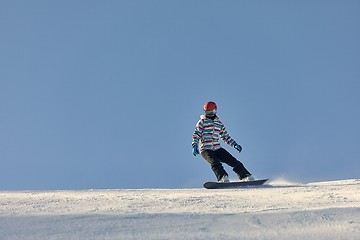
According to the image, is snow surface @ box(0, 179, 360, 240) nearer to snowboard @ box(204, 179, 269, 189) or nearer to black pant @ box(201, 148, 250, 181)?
snowboard @ box(204, 179, 269, 189)

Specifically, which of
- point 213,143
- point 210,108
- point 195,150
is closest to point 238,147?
point 213,143

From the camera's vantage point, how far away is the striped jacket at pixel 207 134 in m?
9.30

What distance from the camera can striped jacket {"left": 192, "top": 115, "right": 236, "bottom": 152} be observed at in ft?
30.5

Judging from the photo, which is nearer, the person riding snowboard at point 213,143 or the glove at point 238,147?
the person riding snowboard at point 213,143

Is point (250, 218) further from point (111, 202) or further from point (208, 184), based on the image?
point (208, 184)

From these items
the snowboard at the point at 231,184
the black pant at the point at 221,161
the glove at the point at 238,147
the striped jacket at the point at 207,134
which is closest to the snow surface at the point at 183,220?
the snowboard at the point at 231,184

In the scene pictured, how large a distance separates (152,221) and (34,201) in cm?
193

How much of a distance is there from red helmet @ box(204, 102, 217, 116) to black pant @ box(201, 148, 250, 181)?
28.6 inches

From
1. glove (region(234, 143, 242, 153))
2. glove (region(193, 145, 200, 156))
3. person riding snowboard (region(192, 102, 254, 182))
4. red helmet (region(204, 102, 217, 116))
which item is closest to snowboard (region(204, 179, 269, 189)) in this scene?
person riding snowboard (region(192, 102, 254, 182))

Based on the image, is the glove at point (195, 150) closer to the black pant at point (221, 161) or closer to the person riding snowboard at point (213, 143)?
the person riding snowboard at point (213, 143)

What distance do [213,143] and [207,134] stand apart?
8.1 inches

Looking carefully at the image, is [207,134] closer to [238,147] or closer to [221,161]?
[221,161]

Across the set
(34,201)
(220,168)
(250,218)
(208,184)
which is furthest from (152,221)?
(220,168)

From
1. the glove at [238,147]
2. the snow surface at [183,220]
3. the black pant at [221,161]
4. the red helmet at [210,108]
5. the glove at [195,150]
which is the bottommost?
the snow surface at [183,220]
